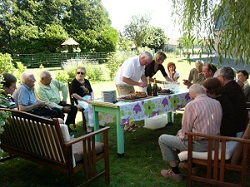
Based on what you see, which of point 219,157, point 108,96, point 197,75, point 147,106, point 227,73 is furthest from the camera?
point 197,75

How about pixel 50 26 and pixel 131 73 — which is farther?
pixel 50 26

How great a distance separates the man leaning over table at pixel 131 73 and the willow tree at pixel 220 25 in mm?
1365

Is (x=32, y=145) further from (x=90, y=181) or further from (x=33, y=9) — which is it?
(x=33, y=9)

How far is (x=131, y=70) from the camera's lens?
15.4 ft

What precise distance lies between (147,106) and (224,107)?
1424 mm

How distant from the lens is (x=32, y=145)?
3.05 m

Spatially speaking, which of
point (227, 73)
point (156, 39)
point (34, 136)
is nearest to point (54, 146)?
point (34, 136)

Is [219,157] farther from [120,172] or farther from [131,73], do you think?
[131,73]

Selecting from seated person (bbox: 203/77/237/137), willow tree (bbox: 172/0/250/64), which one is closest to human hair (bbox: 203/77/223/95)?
seated person (bbox: 203/77/237/137)

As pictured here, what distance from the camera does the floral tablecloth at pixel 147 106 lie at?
383cm

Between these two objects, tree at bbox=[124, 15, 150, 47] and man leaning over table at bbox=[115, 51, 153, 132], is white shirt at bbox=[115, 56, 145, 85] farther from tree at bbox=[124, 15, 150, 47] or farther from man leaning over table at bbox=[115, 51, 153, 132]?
→ tree at bbox=[124, 15, 150, 47]

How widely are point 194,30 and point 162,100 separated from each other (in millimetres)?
1466

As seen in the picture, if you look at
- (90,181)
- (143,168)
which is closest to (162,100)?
(143,168)

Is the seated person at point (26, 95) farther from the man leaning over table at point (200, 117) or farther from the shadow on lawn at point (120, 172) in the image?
the man leaning over table at point (200, 117)
